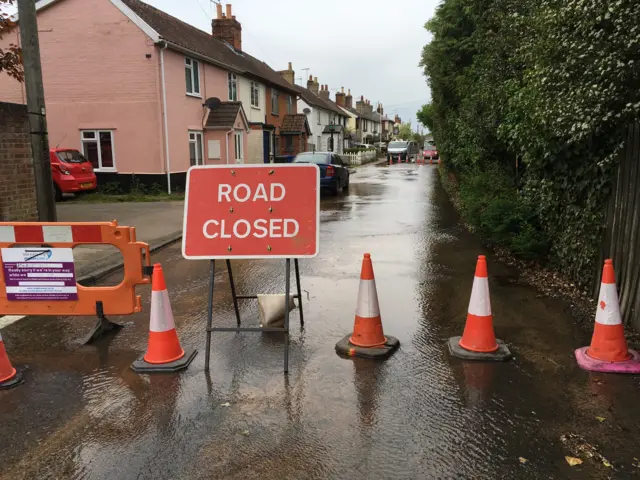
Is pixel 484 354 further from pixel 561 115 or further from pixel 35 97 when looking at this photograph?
pixel 35 97

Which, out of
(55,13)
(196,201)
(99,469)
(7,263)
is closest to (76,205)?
(55,13)

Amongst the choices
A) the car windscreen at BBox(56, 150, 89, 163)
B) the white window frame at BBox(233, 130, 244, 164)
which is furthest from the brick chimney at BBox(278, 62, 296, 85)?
the car windscreen at BBox(56, 150, 89, 163)

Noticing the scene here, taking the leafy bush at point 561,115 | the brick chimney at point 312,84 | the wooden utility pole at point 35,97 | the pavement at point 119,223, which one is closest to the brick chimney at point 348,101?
the brick chimney at point 312,84

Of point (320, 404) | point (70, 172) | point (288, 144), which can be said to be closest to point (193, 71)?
point (70, 172)

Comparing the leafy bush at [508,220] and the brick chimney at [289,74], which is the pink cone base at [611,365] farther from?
the brick chimney at [289,74]

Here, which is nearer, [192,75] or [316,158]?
[316,158]

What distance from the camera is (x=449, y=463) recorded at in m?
2.98

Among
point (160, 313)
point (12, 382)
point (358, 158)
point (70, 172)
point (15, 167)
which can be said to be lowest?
point (12, 382)

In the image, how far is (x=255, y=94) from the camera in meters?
30.4

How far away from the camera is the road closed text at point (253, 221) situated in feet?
15.0

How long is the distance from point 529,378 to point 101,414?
3135mm

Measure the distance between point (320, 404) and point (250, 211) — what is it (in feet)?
5.85

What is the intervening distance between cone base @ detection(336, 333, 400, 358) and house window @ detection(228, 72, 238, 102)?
2300cm

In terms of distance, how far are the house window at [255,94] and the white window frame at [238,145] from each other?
17.8 ft
